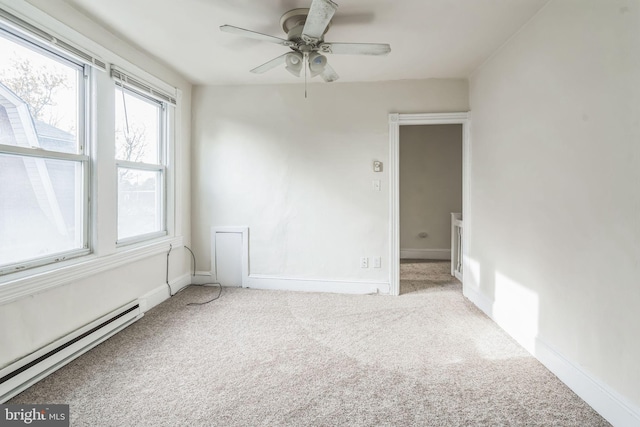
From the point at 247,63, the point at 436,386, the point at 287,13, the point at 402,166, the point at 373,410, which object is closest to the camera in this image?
the point at 373,410

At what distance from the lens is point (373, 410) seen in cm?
162

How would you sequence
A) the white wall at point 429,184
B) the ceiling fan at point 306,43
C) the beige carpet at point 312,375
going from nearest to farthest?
the beige carpet at point 312,375
the ceiling fan at point 306,43
the white wall at point 429,184

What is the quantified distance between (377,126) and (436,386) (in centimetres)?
263

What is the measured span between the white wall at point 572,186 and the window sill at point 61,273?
10.6ft

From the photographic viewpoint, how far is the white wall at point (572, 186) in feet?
4.82

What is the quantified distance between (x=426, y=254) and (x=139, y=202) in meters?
4.50

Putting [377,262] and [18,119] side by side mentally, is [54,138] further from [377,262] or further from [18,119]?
[377,262]

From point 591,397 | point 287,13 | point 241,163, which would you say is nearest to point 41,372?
point 241,163

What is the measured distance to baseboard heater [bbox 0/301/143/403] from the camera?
1732 mm

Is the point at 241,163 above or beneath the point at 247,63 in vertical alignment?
beneath

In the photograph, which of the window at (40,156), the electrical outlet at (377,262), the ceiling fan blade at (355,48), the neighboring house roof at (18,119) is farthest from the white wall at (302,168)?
the neighboring house roof at (18,119)

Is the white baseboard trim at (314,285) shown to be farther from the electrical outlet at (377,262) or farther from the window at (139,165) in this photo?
the window at (139,165)

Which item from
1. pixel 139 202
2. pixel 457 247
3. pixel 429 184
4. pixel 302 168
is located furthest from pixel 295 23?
pixel 429 184

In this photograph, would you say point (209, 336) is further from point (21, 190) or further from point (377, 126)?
point (377, 126)
